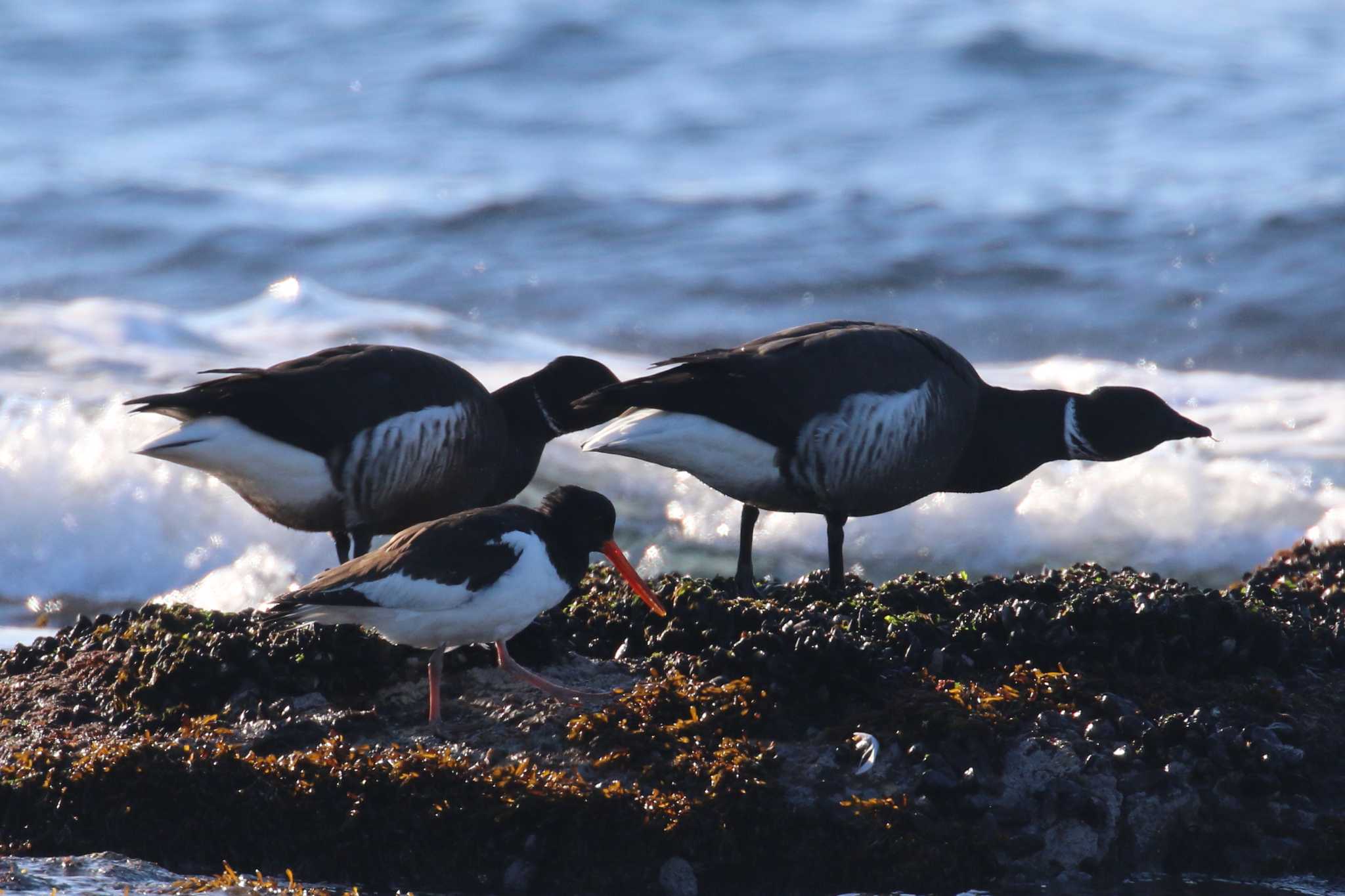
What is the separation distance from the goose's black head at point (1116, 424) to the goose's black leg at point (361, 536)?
11.8 ft

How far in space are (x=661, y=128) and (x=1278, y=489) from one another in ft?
34.8

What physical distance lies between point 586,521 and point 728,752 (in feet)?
4.23

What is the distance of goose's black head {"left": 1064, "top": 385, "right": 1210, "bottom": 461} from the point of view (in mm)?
8352

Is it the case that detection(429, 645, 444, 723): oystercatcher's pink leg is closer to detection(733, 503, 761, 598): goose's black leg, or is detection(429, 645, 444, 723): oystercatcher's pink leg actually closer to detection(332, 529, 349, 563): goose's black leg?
detection(733, 503, 761, 598): goose's black leg

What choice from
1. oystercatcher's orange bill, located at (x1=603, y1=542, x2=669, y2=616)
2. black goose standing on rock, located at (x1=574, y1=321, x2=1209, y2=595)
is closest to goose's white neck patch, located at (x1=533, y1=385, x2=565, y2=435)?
black goose standing on rock, located at (x1=574, y1=321, x2=1209, y2=595)

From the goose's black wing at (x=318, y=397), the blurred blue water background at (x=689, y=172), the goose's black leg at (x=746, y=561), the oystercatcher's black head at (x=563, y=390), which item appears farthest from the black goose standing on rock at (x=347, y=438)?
the blurred blue water background at (x=689, y=172)

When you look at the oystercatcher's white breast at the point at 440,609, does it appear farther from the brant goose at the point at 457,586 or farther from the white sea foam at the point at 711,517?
the white sea foam at the point at 711,517

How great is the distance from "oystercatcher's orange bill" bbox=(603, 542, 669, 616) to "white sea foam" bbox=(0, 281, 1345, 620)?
4.96 m

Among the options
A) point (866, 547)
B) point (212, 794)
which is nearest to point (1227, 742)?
point (212, 794)

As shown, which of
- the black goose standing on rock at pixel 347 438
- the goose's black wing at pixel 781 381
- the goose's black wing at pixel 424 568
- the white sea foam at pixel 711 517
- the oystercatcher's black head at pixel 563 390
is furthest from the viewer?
the white sea foam at pixel 711 517

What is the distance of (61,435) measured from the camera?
12297 mm

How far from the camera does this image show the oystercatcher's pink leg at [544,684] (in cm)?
548

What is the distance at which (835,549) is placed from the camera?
747 centimetres

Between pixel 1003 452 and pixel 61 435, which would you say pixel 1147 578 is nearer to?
pixel 1003 452
